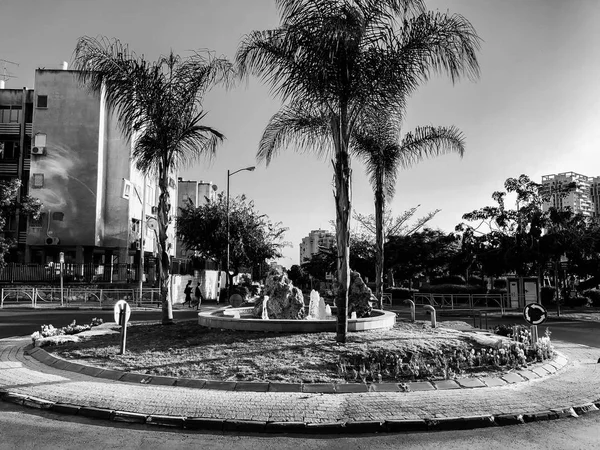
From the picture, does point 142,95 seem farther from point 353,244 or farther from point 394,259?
point 353,244

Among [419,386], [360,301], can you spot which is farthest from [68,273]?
[419,386]

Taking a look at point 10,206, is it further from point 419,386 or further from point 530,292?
point 419,386

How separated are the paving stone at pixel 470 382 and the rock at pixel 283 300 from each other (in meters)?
5.81

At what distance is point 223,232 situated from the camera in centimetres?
3716

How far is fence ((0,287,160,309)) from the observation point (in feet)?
93.1

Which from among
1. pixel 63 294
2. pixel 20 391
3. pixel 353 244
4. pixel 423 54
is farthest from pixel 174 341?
pixel 353 244

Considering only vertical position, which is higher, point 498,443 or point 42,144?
point 42,144

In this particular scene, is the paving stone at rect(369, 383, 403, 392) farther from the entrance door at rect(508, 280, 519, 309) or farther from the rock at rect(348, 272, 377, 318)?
the entrance door at rect(508, 280, 519, 309)

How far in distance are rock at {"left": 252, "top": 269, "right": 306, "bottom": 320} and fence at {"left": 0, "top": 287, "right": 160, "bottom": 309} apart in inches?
703

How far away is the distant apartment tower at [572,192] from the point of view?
29.8 metres

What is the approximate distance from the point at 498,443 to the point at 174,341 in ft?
23.1

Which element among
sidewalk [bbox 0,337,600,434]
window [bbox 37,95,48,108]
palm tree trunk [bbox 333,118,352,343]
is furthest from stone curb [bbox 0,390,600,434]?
window [bbox 37,95,48,108]

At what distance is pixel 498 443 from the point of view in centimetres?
539

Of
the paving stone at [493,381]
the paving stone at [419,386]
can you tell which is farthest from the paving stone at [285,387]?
the paving stone at [493,381]
